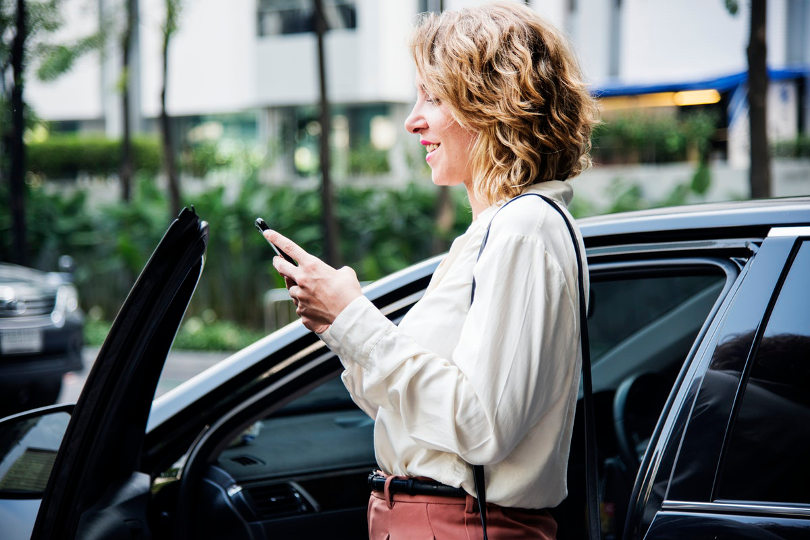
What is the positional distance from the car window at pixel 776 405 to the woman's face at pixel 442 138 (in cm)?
63

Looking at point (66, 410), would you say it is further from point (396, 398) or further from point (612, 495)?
point (612, 495)

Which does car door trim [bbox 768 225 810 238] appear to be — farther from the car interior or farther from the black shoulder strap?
the black shoulder strap

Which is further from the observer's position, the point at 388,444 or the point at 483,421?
the point at 388,444

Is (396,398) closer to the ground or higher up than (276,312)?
higher up

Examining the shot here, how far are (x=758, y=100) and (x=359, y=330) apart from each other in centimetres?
672

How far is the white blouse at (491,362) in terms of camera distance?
1444mm

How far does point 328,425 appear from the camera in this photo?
8.21ft

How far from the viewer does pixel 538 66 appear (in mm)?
1610

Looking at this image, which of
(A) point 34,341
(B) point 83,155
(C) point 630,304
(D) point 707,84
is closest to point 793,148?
(D) point 707,84

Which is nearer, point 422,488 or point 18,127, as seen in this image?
point 422,488

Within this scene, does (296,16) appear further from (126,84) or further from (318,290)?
(318,290)

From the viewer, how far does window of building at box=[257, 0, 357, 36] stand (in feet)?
75.5

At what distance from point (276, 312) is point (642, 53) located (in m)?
13.0

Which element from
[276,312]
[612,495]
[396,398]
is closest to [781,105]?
[276,312]
